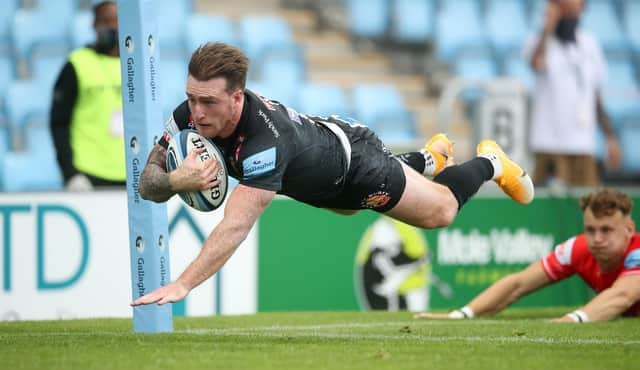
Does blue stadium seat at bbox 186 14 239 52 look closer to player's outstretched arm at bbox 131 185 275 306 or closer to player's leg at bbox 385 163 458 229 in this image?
player's leg at bbox 385 163 458 229

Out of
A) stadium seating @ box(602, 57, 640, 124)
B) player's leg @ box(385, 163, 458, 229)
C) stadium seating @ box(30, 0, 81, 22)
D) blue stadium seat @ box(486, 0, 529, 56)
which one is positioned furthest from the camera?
blue stadium seat @ box(486, 0, 529, 56)

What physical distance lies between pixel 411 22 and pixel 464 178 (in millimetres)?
8559

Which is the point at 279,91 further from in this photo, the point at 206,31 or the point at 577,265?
the point at 577,265

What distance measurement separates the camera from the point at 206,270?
257 inches

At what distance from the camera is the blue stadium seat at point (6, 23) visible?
13.3 meters

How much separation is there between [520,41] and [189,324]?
379 inches

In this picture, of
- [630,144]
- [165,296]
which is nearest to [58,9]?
[630,144]

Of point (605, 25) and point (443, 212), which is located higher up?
point (605, 25)

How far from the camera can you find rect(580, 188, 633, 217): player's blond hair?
912 cm

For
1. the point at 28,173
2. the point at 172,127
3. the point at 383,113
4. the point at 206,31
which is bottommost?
the point at 28,173

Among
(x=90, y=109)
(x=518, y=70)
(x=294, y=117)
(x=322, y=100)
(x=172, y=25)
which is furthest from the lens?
(x=518, y=70)

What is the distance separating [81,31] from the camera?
13617 mm

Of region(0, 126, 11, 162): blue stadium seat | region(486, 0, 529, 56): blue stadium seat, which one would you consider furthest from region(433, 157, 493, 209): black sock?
region(486, 0, 529, 56): blue stadium seat

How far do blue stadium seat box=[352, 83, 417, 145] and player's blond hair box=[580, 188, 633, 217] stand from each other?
577 cm
